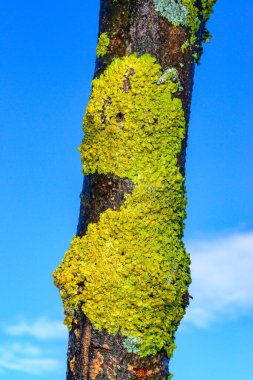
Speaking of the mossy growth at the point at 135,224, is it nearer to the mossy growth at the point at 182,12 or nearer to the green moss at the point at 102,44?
the green moss at the point at 102,44

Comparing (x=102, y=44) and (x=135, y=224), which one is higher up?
(x=102, y=44)

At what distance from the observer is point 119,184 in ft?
13.1

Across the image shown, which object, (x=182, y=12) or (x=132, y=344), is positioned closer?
(x=132, y=344)

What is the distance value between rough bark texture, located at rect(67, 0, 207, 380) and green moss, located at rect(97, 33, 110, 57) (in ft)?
0.13

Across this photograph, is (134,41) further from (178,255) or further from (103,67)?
(178,255)

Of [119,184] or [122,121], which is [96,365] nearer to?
[119,184]

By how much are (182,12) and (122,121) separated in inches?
36.3

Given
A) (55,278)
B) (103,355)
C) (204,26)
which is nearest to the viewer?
(103,355)

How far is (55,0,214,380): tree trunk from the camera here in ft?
12.6

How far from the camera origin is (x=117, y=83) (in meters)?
4.15

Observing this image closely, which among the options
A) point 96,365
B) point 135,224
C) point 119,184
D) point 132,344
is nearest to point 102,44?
point 119,184

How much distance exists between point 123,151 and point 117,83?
0.47 m

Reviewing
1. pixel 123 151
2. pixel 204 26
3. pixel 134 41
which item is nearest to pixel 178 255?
pixel 123 151

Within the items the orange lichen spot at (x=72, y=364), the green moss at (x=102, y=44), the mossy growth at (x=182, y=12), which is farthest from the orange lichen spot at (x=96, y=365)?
the mossy growth at (x=182, y=12)
